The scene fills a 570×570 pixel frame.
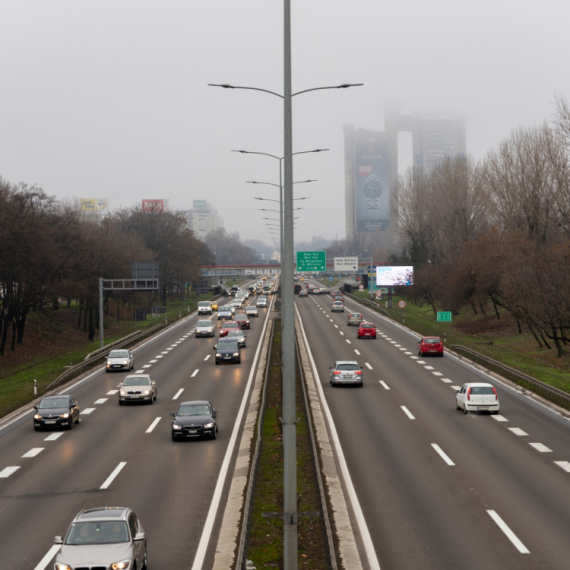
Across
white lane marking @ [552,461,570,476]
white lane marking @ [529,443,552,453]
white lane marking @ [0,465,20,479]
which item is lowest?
white lane marking @ [0,465,20,479]

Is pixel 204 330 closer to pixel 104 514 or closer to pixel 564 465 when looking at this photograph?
pixel 564 465

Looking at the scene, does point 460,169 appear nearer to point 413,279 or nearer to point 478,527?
point 413,279

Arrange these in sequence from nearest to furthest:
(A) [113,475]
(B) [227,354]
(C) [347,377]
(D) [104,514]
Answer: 1. (D) [104,514]
2. (A) [113,475]
3. (C) [347,377]
4. (B) [227,354]

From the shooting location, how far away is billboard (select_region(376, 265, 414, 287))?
102312 millimetres

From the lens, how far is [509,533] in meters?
17.4

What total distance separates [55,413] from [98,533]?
739 inches

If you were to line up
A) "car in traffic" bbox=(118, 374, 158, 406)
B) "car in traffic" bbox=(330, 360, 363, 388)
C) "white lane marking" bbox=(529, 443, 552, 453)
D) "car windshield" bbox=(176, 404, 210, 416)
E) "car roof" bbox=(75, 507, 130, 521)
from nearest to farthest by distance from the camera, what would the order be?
"car roof" bbox=(75, 507, 130, 521), "white lane marking" bbox=(529, 443, 552, 453), "car windshield" bbox=(176, 404, 210, 416), "car in traffic" bbox=(118, 374, 158, 406), "car in traffic" bbox=(330, 360, 363, 388)

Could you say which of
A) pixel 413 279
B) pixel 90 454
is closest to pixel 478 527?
pixel 90 454

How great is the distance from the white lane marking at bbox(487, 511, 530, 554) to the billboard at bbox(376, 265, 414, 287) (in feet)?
276

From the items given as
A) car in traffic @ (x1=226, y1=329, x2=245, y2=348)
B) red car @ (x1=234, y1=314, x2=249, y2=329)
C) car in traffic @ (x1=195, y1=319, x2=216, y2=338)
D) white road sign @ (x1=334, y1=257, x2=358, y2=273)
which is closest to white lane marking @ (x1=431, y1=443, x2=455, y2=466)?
car in traffic @ (x1=226, y1=329, x2=245, y2=348)

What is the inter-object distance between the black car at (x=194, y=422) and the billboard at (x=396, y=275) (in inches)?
2908

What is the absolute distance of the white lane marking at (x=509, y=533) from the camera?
16223 mm

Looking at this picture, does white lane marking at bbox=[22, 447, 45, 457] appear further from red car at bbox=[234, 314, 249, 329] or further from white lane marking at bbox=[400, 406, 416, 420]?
red car at bbox=[234, 314, 249, 329]

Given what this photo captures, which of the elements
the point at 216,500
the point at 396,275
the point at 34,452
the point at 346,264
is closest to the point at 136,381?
the point at 34,452
